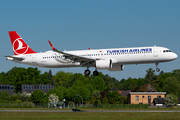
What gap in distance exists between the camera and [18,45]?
63.8 metres

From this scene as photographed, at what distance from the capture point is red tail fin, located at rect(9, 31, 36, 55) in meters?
62.8

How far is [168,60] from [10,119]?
2821cm

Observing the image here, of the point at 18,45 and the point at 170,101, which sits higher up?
the point at 18,45

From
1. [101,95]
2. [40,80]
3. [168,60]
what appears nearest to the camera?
[168,60]

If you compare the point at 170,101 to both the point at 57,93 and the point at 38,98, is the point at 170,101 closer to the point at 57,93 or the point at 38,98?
the point at 57,93

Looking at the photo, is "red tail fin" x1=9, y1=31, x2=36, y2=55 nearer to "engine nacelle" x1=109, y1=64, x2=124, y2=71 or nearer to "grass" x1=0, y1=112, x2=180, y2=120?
"engine nacelle" x1=109, y1=64, x2=124, y2=71

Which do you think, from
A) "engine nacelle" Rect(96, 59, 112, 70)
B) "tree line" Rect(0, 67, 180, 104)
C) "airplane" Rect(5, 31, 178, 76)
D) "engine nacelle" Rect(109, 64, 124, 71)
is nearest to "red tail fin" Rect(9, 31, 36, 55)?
"airplane" Rect(5, 31, 178, 76)

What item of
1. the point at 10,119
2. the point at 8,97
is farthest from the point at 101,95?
the point at 10,119

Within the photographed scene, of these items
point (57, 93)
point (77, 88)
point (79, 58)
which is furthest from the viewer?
point (77, 88)

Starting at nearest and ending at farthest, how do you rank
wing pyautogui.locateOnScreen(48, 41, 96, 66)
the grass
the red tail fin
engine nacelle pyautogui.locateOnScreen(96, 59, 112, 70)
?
the grass
engine nacelle pyautogui.locateOnScreen(96, 59, 112, 70)
wing pyautogui.locateOnScreen(48, 41, 96, 66)
the red tail fin

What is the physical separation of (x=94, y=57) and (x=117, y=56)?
14.8ft

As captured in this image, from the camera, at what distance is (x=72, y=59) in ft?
189

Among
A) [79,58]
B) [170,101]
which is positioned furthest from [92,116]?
[170,101]

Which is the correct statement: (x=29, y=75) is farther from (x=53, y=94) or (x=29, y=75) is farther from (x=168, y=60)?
(x=168, y=60)
